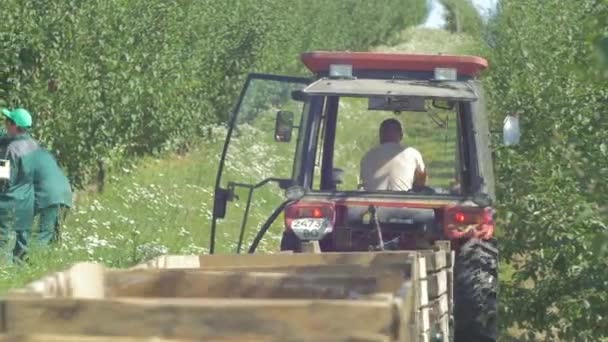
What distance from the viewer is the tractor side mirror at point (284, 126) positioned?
8.51 m

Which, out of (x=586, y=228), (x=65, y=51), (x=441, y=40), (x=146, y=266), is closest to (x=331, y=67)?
(x=586, y=228)

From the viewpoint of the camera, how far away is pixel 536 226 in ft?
33.0

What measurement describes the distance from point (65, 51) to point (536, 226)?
210 inches

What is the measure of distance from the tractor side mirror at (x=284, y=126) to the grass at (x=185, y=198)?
862mm

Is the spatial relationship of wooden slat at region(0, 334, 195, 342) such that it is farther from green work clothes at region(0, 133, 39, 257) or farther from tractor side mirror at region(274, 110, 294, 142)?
green work clothes at region(0, 133, 39, 257)

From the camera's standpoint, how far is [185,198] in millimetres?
18281

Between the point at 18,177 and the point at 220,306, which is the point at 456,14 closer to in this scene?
the point at 18,177

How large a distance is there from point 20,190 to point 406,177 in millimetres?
4122

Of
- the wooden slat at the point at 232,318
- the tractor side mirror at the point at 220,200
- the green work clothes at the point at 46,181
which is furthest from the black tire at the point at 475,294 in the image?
the green work clothes at the point at 46,181

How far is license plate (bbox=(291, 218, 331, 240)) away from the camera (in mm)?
8094

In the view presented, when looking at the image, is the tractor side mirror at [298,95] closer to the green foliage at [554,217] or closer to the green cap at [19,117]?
the green foliage at [554,217]

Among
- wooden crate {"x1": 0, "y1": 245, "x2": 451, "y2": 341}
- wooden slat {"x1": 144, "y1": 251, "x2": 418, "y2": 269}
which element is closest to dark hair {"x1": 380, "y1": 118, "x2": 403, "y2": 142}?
wooden slat {"x1": 144, "y1": 251, "x2": 418, "y2": 269}

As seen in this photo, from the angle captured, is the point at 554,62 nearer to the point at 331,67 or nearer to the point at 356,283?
the point at 331,67

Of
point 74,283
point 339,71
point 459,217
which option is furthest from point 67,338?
point 339,71
